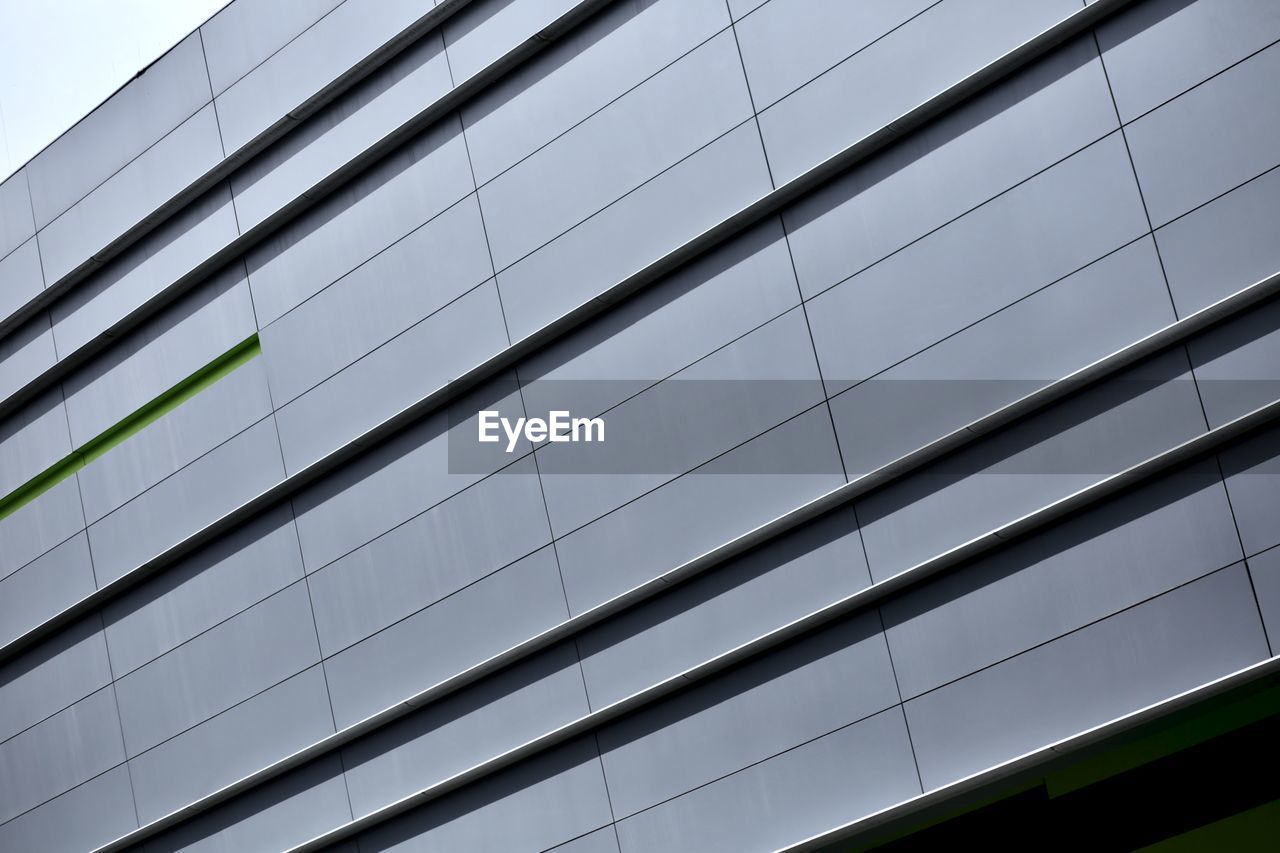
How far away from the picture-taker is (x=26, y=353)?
56.3 feet

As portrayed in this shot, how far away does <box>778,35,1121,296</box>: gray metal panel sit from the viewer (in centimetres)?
1106

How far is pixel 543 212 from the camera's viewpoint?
13.4 metres

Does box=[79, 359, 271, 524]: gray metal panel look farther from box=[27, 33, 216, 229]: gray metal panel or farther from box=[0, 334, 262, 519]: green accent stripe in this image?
box=[27, 33, 216, 229]: gray metal panel

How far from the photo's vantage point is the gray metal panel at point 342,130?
46.6 ft

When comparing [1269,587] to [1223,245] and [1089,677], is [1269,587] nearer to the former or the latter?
[1089,677]

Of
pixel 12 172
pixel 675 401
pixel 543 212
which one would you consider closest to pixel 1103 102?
pixel 675 401

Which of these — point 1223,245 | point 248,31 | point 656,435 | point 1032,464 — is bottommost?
point 1032,464

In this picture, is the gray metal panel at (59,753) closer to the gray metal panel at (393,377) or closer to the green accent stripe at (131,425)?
the green accent stripe at (131,425)

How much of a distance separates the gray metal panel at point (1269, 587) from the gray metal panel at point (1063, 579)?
8.4 inches

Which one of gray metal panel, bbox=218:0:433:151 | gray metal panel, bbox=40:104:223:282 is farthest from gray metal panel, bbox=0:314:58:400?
gray metal panel, bbox=218:0:433:151

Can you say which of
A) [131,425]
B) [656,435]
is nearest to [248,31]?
[131,425]

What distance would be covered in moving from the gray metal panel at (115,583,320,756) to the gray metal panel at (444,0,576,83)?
649 centimetres

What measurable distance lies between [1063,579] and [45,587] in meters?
13.3

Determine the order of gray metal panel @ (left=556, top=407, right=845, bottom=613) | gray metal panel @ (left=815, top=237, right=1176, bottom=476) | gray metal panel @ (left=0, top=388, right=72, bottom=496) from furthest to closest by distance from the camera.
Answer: gray metal panel @ (left=0, top=388, right=72, bottom=496) < gray metal panel @ (left=556, top=407, right=845, bottom=613) < gray metal panel @ (left=815, top=237, right=1176, bottom=476)
